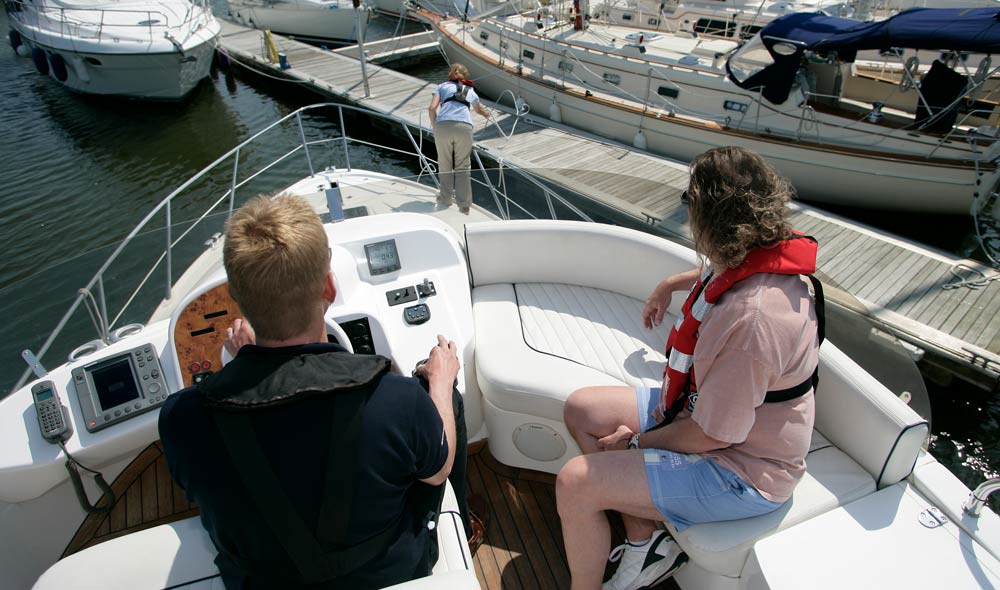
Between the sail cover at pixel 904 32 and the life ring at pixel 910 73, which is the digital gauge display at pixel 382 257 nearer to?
the sail cover at pixel 904 32

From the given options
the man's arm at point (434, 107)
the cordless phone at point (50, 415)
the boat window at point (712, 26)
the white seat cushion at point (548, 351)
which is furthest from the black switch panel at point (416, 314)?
the boat window at point (712, 26)

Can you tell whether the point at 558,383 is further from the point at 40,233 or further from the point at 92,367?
the point at 40,233

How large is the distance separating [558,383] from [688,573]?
86 cm

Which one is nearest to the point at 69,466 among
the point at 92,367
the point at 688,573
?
the point at 92,367

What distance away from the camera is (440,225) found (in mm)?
2889

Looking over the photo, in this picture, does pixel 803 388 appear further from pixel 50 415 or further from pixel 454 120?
pixel 454 120

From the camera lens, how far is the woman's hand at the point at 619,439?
184cm

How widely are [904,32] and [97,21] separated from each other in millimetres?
17171

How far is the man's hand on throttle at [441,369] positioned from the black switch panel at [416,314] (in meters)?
0.69

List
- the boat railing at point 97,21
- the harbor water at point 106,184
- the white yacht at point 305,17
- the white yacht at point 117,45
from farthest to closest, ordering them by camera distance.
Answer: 1. the white yacht at point 305,17
2. the boat railing at point 97,21
3. the white yacht at point 117,45
4. the harbor water at point 106,184

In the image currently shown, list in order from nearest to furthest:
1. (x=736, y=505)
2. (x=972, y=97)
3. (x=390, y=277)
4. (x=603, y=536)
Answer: (x=736, y=505) → (x=603, y=536) → (x=390, y=277) → (x=972, y=97)

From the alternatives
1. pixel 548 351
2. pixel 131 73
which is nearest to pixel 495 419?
pixel 548 351

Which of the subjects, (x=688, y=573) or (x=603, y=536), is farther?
(x=688, y=573)

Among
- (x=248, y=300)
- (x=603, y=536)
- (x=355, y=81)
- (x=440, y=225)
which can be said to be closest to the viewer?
(x=248, y=300)
